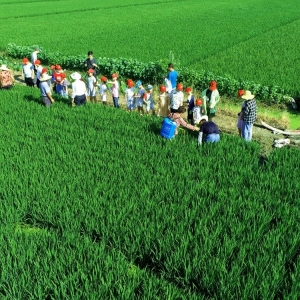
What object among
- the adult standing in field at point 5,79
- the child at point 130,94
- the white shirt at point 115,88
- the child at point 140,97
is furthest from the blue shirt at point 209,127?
the adult standing in field at point 5,79

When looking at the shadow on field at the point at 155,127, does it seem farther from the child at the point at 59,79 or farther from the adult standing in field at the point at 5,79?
the adult standing in field at the point at 5,79

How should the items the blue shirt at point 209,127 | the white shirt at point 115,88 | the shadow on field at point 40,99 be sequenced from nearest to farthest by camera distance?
the blue shirt at point 209,127 → the white shirt at point 115,88 → the shadow on field at point 40,99

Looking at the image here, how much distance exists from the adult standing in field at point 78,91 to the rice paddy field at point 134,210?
0.74 ft

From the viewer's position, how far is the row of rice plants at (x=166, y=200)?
4.13 m

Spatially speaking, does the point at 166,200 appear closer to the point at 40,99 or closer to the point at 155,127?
the point at 155,127

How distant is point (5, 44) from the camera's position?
21.6 m

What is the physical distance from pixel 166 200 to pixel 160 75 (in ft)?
29.6

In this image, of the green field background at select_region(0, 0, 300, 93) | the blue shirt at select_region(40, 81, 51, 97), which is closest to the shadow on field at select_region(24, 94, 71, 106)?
the blue shirt at select_region(40, 81, 51, 97)

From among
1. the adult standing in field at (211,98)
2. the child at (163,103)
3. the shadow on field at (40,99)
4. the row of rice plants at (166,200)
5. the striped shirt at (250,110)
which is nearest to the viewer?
the row of rice plants at (166,200)

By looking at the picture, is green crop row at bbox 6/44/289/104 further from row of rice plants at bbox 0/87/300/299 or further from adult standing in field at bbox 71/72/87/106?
row of rice plants at bbox 0/87/300/299

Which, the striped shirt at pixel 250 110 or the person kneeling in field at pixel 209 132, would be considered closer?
the person kneeling in field at pixel 209 132

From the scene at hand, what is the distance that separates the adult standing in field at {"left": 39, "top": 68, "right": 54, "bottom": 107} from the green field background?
611 centimetres

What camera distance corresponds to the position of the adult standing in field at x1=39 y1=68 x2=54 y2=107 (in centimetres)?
957

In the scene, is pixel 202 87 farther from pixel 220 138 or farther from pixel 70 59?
pixel 70 59
